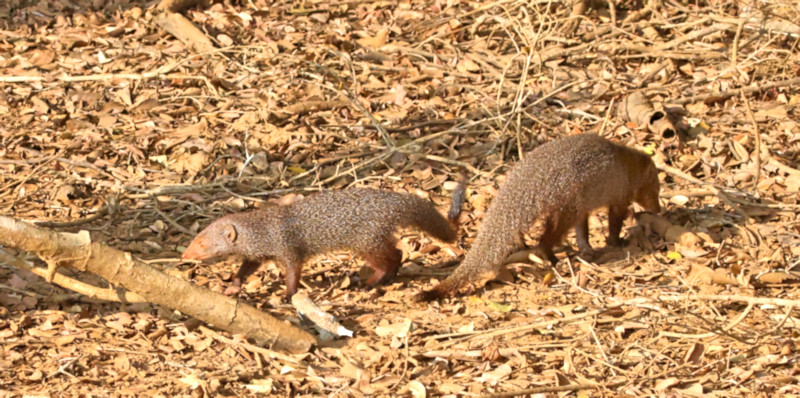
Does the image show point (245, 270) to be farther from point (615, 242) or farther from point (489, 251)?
point (615, 242)

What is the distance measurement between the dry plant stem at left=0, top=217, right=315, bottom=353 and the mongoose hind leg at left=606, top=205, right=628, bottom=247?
8.02 ft

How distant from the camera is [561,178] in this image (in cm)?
563

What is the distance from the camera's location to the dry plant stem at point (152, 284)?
→ 394 centimetres

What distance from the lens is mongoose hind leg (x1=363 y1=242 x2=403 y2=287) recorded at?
221 inches

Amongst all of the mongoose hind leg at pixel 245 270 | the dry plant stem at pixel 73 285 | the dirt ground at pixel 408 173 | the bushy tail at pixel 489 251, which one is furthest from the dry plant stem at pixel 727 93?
the dry plant stem at pixel 73 285

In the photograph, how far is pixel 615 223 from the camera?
241 inches

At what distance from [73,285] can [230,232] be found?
4.53 ft

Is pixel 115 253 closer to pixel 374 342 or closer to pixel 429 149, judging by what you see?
pixel 374 342

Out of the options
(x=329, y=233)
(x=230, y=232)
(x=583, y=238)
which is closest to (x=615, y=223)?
(x=583, y=238)

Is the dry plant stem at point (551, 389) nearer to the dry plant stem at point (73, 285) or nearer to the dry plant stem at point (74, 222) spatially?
the dry plant stem at point (73, 285)

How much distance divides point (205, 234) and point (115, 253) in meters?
1.54

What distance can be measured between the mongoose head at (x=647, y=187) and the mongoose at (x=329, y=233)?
60.5 inches

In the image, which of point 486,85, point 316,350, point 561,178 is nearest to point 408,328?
point 316,350

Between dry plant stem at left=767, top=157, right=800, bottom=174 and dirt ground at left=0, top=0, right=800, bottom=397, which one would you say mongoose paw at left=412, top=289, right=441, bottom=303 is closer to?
dirt ground at left=0, top=0, right=800, bottom=397
